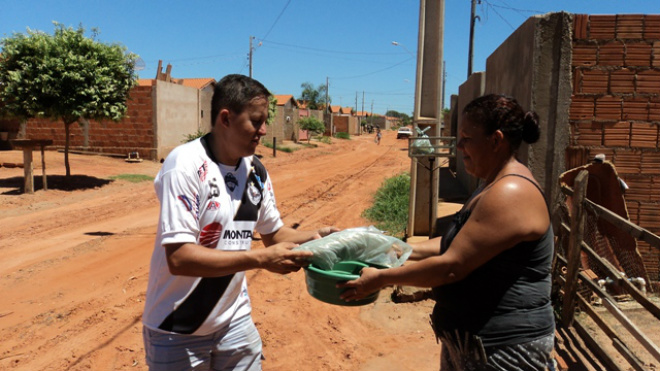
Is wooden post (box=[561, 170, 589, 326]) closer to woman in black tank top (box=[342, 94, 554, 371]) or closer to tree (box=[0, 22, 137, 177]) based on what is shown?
woman in black tank top (box=[342, 94, 554, 371])

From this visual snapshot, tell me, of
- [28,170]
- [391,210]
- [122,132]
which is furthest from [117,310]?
[122,132]

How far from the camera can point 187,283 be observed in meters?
2.20

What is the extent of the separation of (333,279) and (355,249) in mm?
204

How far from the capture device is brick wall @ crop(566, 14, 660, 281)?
5426mm

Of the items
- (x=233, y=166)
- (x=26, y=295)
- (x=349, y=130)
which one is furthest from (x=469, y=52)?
(x=349, y=130)

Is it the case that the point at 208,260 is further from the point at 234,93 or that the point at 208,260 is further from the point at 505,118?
the point at 505,118

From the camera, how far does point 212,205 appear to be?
2205 mm

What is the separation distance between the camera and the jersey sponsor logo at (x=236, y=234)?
228cm

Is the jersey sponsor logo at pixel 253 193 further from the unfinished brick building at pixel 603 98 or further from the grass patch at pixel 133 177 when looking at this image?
the grass patch at pixel 133 177

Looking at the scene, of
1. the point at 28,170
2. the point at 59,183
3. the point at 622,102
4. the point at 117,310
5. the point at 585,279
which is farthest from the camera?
the point at 59,183

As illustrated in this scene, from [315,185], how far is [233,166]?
13.2 metres

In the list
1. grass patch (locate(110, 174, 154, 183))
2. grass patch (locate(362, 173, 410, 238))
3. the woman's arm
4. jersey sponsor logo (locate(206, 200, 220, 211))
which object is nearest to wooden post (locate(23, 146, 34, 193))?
grass patch (locate(110, 174, 154, 183))

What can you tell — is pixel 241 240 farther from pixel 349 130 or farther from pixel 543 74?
pixel 349 130

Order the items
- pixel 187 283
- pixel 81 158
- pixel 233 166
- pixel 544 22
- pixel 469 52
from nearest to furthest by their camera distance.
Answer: pixel 187 283 < pixel 233 166 < pixel 544 22 < pixel 81 158 < pixel 469 52
